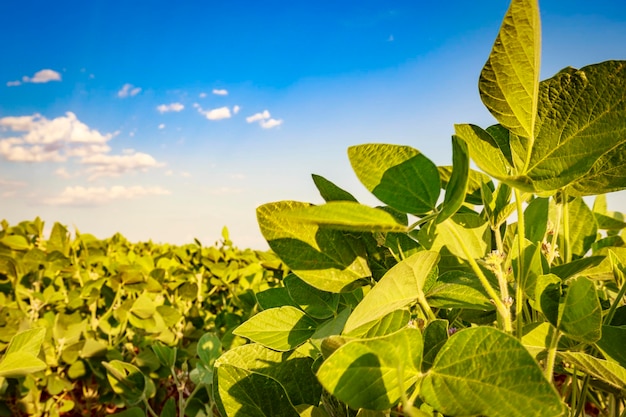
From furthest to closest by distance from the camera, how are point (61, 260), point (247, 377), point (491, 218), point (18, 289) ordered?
point (61, 260)
point (18, 289)
point (491, 218)
point (247, 377)

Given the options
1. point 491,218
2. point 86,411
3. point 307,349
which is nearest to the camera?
point 491,218

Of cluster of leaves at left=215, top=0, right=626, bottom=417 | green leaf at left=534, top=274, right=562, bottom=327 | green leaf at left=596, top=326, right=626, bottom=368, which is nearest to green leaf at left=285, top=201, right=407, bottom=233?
cluster of leaves at left=215, top=0, right=626, bottom=417

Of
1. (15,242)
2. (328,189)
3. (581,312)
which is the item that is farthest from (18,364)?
(15,242)

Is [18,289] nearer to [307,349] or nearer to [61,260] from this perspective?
[61,260]

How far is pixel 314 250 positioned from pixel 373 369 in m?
0.18

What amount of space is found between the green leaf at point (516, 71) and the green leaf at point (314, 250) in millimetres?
224

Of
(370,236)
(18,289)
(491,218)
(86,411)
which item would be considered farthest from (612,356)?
(86,411)

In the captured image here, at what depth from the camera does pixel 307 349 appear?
0.76m

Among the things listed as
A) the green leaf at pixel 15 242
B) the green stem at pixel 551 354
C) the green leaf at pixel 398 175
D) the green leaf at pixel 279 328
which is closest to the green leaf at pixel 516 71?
the green leaf at pixel 398 175

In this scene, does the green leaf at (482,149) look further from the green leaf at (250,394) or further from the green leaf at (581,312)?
the green leaf at (250,394)

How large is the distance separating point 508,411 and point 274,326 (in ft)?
1.10

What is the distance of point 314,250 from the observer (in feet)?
1.90

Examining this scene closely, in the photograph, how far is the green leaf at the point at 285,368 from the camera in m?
0.66

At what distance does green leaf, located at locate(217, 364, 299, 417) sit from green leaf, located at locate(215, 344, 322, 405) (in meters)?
0.09
